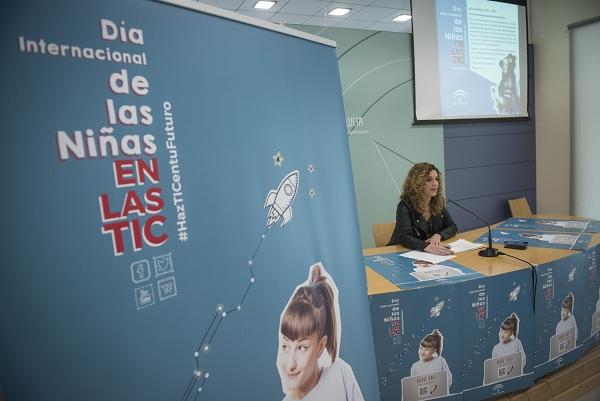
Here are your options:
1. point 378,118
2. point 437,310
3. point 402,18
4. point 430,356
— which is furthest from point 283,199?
point 402,18

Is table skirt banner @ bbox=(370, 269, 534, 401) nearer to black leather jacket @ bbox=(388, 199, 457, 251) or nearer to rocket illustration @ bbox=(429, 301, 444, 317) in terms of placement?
rocket illustration @ bbox=(429, 301, 444, 317)

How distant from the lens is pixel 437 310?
1.59m

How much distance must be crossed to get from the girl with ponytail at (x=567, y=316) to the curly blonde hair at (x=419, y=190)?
0.89m

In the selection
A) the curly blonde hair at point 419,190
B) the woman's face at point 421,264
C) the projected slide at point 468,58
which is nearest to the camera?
the woman's face at point 421,264

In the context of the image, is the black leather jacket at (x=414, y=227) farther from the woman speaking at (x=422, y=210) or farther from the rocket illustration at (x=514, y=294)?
the rocket illustration at (x=514, y=294)

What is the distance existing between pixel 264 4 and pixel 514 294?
12.0 ft

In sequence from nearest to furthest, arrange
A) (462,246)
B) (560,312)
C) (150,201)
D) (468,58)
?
(150,201)
(560,312)
(462,246)
(468,58)

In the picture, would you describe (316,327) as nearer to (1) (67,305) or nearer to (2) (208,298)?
(2) (208,298)

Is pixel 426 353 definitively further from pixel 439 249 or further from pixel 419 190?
pixel 419 190

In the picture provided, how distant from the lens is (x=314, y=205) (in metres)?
1.19

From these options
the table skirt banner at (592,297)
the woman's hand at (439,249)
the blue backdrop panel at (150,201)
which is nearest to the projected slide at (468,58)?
the woman's hand at (439,249)

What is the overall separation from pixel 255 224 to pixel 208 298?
0.24m

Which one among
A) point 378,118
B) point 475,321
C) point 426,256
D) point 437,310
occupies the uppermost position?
point 378,118

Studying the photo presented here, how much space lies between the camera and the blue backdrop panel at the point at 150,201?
664 millimetres
